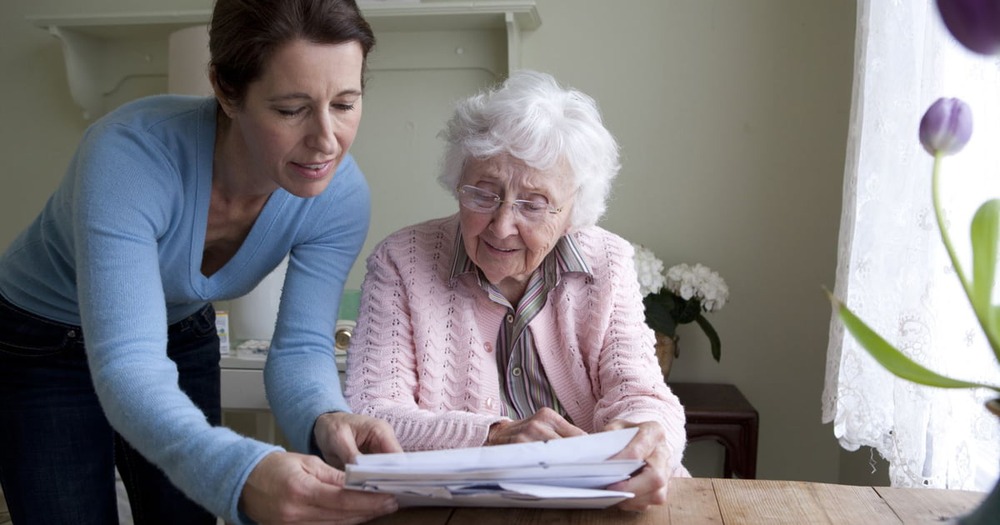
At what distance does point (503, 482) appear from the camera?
2.93ft

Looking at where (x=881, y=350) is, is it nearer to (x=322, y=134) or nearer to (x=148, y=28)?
(x=322, y=134)

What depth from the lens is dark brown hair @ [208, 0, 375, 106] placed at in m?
1.15

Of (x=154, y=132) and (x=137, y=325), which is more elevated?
(x=154, y=132)

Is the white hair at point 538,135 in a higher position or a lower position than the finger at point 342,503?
higher

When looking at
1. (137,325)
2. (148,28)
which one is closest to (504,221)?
(137,325)

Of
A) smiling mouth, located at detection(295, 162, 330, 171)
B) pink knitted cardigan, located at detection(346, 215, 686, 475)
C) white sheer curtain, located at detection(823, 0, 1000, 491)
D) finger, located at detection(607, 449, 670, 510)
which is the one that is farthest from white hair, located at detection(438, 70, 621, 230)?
finger, located at detection(607, 449, 670, 510)

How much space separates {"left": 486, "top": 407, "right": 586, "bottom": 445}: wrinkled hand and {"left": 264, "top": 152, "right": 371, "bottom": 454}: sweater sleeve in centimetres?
22

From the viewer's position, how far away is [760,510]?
1.05 metres

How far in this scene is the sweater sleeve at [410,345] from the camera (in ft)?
4.79

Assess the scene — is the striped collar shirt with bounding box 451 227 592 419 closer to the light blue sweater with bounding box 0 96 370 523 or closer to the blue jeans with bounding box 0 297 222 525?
the light blue sweater with bounding box 0 96 370 523

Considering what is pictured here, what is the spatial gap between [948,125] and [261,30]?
2.67 feet

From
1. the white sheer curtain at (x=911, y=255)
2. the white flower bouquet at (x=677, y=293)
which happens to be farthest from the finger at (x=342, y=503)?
the white flower bouquet at (x=677, y=293)

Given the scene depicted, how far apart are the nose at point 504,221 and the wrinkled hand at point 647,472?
1.40 ft

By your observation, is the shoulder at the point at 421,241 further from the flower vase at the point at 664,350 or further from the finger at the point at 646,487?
the flower vase at the point at 664,350
